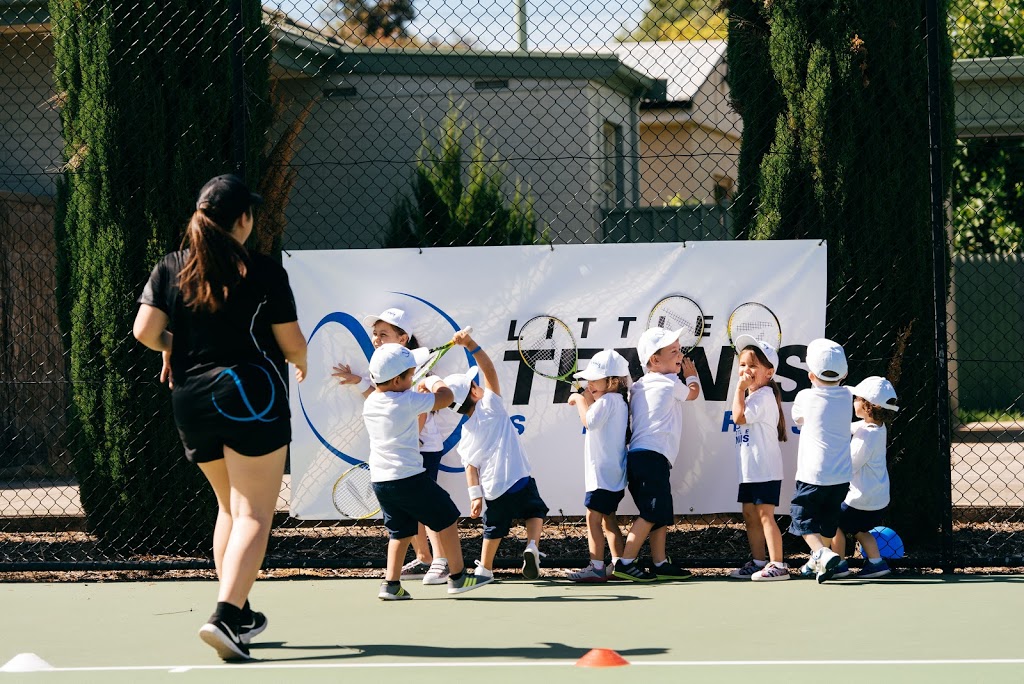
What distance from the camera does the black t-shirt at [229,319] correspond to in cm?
463

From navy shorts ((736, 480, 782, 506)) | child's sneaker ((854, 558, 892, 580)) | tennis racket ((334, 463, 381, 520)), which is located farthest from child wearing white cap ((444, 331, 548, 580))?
child's sneaker ((854, 558, 892, 580))

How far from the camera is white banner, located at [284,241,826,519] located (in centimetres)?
677

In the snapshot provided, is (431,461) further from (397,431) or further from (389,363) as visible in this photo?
(389,363)

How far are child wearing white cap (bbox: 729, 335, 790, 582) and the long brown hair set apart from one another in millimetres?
2936

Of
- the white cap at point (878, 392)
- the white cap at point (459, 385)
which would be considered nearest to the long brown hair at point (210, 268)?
the white cap at point (459, 385)

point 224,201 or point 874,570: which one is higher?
point 224,201

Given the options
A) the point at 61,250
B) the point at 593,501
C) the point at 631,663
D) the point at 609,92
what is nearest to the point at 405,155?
the point at 609,92

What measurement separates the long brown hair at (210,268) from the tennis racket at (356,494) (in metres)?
2.40

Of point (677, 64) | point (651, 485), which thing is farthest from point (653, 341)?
point (677, 64)

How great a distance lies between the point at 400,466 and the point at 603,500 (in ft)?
3.72

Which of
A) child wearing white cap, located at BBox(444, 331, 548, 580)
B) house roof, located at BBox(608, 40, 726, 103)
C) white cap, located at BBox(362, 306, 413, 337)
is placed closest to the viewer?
child wearing white cap, located at BBox(444, 331, 548, 580)

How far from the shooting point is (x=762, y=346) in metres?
6.55

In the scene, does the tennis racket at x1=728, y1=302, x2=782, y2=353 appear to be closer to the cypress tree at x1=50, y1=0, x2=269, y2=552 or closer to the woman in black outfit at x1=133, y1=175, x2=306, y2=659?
the woman in black outfit at x1=133, y1=175, x2=306, y2=659

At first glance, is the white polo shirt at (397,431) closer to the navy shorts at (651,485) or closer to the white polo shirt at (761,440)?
the navy shorts at (651,485)
